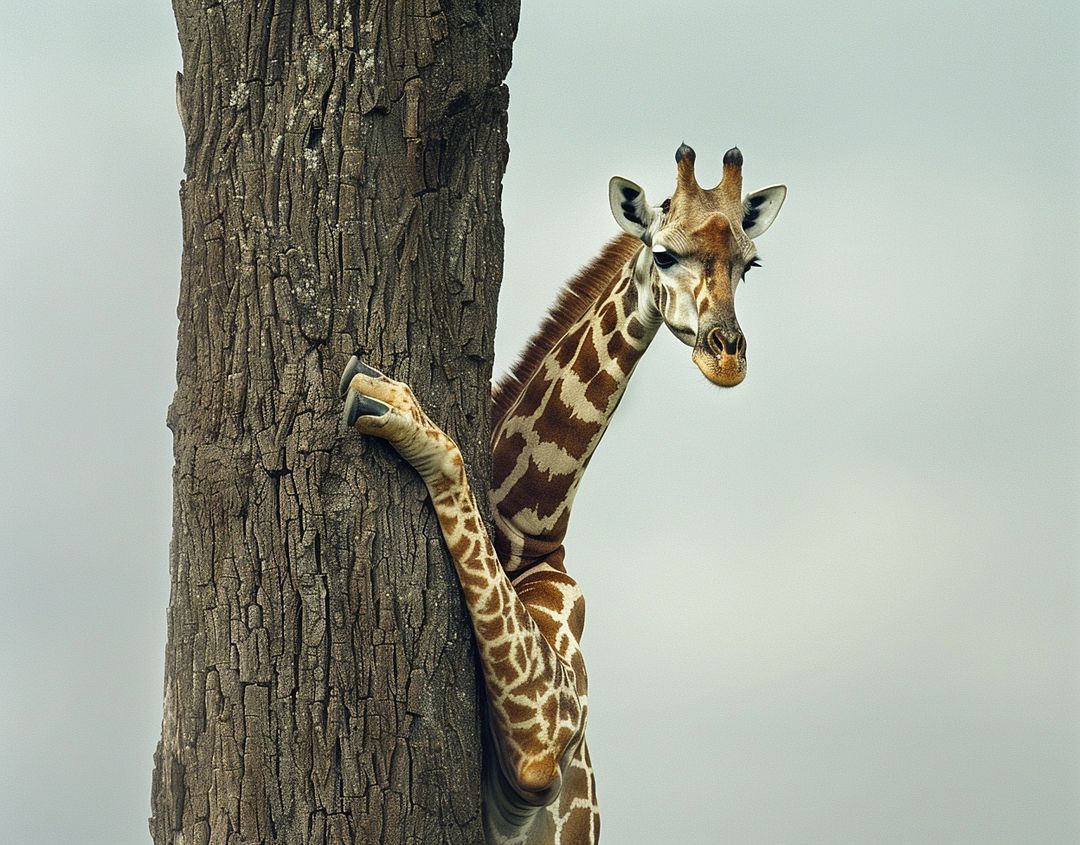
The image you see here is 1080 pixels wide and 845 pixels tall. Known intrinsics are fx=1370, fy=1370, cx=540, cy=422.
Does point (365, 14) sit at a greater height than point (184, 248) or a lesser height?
greater

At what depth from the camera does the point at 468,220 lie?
5.48 metres

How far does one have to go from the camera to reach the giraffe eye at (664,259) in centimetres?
575

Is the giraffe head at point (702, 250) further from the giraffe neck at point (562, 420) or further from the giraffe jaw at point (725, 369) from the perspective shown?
the giraffe neck at point (562, 420)

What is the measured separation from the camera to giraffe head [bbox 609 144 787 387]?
5.50 m

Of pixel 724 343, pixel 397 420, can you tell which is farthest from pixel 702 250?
pixel 397 420

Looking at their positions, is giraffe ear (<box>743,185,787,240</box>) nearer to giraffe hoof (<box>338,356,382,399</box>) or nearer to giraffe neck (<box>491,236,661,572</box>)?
giraffe neck (<box>491,236,661,572</box>)

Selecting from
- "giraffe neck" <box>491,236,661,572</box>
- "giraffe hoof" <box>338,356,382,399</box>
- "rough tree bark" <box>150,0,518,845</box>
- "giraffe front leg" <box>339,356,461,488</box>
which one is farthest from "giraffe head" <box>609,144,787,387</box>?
"giraffe hoof" <box>338,356,382,399</box>

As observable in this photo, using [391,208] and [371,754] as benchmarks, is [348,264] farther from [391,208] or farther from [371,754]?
[371,754]

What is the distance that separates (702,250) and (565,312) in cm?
114

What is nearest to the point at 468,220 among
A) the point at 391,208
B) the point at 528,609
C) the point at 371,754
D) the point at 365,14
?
the point at 391,208

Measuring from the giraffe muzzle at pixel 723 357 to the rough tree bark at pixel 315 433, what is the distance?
0.98 metres

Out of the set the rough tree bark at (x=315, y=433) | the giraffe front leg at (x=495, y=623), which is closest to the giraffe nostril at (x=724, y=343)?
the rough tree bark at (x=315, y=433)

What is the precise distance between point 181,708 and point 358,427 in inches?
50.7

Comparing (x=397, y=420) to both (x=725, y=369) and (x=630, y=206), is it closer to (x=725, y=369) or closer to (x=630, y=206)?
(x=725, y=369)
